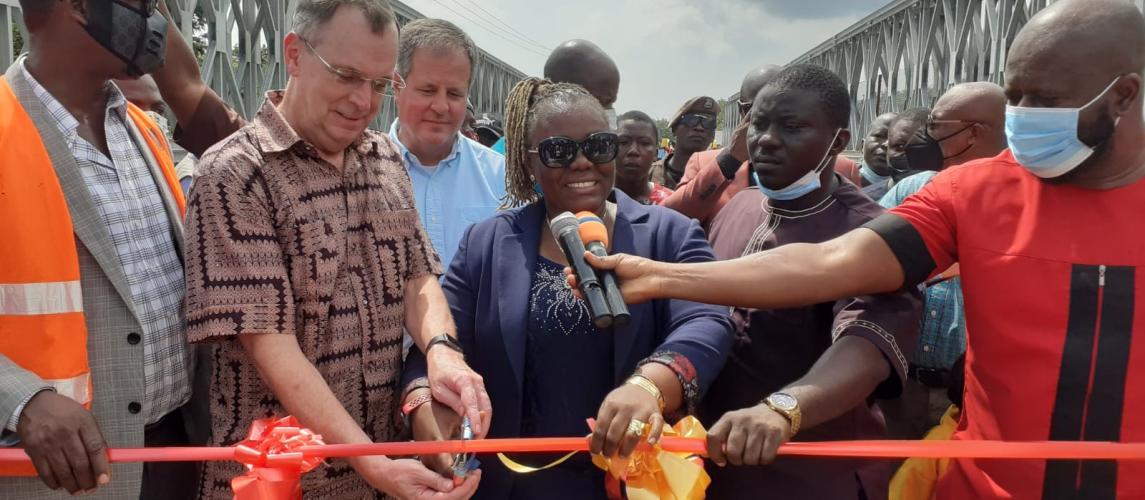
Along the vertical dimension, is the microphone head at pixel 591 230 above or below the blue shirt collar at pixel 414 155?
below

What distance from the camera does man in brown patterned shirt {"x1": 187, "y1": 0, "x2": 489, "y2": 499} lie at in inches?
67.5

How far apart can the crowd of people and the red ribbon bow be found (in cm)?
8

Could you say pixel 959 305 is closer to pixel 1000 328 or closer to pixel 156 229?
pixel 1000 328

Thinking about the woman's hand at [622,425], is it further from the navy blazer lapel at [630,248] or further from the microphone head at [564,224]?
the microphone head at [564,224]

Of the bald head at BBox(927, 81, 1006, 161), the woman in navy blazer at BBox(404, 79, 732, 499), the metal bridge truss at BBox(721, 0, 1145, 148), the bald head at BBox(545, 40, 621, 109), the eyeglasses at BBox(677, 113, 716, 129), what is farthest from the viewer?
the metal bridge truss at BBox(721, 0, 1145, 148)

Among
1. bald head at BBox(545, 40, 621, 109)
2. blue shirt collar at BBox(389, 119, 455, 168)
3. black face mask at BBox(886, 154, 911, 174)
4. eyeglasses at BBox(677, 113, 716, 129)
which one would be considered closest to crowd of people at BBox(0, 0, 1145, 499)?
blue shirt collar at BBox(389, 119, 455, 168)

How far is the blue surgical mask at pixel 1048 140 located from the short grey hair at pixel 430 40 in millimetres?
→ 1932

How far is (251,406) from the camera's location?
1876 millimetres

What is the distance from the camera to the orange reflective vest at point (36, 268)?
168 centimetres

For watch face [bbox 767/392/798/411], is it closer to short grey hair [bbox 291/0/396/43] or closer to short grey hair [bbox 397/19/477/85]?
short grey hair [bbox 291/0/396/43]

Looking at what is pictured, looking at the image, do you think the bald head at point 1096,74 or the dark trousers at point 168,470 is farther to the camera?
the dark trousers at point 168,470

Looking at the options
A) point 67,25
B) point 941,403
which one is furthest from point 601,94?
point 67,25

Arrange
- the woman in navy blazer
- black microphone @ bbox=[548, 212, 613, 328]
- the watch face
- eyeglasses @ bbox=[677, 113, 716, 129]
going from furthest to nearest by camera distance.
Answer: eyeglasses @ bbox=[677, 113, 716, 129], the woman in navy blazer, the watch face, black microphone @ bbox=[548, 212, 613, 328]

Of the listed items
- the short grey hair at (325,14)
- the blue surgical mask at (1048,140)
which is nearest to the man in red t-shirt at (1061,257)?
the blue surgical mask at (1048,140)
